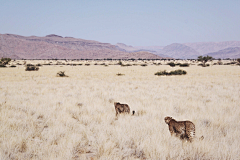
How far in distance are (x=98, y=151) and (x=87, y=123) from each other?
2.02 m

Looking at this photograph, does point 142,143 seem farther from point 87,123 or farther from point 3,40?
point 3,40

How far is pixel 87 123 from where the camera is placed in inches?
227

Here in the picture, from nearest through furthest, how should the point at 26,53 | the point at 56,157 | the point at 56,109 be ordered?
1. the point at 56,157
2. the point at 56,109
3. the point at 26,53

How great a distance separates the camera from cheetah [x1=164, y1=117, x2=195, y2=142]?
3.90 meters

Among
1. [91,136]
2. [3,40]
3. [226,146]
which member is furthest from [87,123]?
[3,40]

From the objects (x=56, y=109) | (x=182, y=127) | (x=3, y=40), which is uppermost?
(x=3, y=40)

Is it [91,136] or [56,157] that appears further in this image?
[91,136]

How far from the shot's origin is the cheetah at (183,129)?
390 cm

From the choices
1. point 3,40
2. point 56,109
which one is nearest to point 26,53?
point 3,40

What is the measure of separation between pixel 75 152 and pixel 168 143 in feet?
6.75

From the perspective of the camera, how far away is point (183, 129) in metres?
4.09

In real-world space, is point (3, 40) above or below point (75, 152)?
above

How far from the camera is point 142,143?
4102 millimetres

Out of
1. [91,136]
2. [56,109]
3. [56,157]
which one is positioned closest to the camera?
[56,157]
